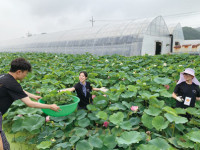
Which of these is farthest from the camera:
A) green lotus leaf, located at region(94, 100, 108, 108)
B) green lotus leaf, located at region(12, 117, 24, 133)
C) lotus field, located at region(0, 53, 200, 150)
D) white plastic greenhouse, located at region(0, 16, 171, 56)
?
white plastic greenhouse, located at region(0, 16, 171, 56)

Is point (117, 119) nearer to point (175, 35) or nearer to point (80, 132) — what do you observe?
point (80, 132)

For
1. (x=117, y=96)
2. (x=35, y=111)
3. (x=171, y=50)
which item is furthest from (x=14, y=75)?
(x=171, y=50)

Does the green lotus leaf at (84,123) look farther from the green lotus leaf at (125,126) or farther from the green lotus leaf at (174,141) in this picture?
the green lotus leaf at (174,141)

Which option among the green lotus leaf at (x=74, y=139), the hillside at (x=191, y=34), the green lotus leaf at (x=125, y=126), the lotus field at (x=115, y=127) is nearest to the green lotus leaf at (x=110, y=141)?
the lotus field at (x=115, y=127)

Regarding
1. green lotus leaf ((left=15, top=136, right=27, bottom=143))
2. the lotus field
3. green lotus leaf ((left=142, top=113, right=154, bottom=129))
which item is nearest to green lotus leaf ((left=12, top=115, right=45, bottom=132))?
the lotus field

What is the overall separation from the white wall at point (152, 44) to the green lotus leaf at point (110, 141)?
11812 millimetres

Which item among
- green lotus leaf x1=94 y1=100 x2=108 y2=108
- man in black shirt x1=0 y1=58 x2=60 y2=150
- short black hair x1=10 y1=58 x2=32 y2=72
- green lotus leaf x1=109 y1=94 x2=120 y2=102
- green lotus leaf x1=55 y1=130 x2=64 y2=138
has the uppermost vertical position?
short black hair x1=10 y1=58 x2=32 y2=72

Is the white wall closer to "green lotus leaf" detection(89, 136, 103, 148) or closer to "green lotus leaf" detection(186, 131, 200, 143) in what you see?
"green lotus leaf" detection(186, 131, 200, 143)

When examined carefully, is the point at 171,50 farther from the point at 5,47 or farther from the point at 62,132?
the point at 5,47

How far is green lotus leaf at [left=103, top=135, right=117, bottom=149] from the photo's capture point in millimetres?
1781

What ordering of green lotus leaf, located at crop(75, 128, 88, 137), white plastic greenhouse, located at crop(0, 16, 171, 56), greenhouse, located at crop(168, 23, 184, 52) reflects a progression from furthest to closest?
greenhouse, located at crop(168, 23, 184, 52) → white plastic greenhouse, located at crop(0, 16, 171, 56) → green lotus leaf, located at crop(75, 128, 88, 137)

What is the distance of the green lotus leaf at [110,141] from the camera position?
5.84ft

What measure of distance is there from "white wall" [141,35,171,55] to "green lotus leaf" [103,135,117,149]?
11.8 meters

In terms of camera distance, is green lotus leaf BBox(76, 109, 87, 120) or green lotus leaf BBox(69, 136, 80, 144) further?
Result: green lotus leaf BBox(76, 109, 87, 120)
